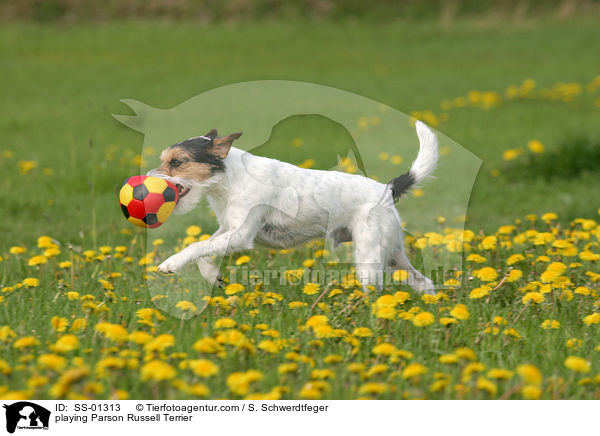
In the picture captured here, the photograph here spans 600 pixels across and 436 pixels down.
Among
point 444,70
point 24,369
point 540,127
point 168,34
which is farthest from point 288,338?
A: point 168,34

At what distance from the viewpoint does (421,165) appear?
507cm

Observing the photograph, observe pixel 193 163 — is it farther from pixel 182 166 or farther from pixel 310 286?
pixel 310 286

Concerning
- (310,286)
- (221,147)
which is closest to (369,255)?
(310,286)

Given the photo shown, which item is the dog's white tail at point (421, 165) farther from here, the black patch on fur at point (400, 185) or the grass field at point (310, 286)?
the grass field at point (310, 286)

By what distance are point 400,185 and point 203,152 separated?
58.2 inches

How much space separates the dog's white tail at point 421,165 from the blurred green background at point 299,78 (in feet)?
5.81

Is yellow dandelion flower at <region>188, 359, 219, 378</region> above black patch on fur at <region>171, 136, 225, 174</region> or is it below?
below

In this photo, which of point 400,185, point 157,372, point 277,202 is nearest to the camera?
point 157,372

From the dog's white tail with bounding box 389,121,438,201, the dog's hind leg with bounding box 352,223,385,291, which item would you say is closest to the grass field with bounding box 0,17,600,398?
the dog's hind leg with bounding box 352,223,385,291

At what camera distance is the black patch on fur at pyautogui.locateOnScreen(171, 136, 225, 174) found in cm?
441

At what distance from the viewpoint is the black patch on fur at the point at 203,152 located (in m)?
4.41

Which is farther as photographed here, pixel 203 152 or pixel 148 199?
pixel 203 152

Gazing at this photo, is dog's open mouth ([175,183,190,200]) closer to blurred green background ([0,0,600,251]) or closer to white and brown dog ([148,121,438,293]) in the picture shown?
white and brown dog ([148,121,438,293])
